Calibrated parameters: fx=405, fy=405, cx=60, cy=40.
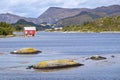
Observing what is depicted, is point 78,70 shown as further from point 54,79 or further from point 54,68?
point 54,79

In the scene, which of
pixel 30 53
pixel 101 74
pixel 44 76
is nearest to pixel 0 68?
pixel 44 76

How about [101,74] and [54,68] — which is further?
[54,68]

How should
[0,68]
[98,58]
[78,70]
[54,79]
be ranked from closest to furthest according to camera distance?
[54,79]
[78,70]
[0,68]
[98,58]

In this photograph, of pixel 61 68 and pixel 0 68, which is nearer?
pixel 61 68

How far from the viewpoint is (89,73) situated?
6181 cm

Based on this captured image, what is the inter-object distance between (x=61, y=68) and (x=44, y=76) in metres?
7.26

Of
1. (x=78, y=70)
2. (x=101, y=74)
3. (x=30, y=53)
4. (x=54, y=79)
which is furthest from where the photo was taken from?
(x=30, y=53)

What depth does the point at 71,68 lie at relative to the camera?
6631 centimetres

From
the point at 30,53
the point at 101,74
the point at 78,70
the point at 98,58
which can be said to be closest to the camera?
the point at 101,74

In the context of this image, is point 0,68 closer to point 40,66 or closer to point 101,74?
point 40,66

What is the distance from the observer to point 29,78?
57.3 m

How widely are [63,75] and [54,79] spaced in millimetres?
3679

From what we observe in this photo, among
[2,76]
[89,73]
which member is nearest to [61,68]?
[89,73]

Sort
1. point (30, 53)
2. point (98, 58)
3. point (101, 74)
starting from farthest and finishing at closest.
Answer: point (30, 53) < point (98, 58) < point (101, 74)
